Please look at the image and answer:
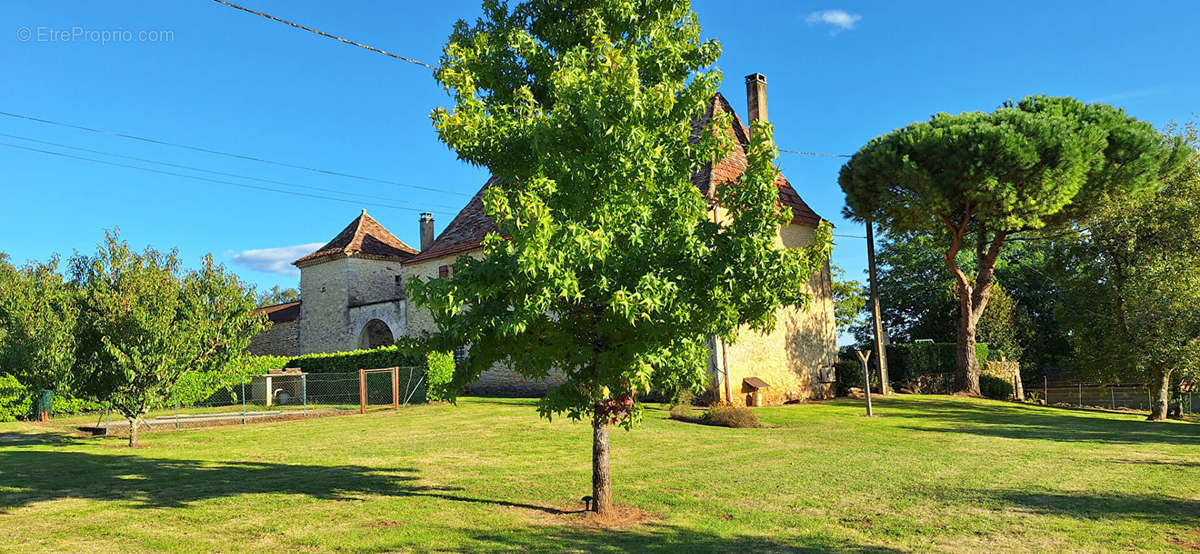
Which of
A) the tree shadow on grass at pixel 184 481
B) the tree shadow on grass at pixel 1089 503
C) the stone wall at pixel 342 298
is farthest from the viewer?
the stone wall at pixel 342 298

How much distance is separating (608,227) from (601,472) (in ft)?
9.86

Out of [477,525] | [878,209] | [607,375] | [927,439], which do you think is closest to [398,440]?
[477,525]

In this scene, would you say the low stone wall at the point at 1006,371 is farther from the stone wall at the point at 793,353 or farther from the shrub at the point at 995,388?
the stone wall at the point at 793,353

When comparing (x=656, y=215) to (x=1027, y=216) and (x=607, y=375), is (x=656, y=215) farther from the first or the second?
(x=1027, y=216)

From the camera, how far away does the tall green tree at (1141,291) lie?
21.3 metres

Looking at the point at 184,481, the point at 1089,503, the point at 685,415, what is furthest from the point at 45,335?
the point at 1089,503

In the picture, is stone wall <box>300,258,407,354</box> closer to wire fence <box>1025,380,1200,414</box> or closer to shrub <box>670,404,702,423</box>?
shrub <box>670,404,702,423</box>

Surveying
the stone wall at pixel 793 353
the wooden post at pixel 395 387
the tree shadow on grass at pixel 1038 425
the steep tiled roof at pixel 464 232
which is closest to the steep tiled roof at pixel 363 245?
the steep tiled roof at pixel 464 232

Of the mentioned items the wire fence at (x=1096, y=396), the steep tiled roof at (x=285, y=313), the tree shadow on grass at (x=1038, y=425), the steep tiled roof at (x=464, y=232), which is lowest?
the wire fence at (x=1096, y=396)

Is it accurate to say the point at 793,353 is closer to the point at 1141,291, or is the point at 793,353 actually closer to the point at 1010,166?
the point at 1010,166

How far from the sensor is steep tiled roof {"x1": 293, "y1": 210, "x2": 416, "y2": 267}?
37781 millimetres

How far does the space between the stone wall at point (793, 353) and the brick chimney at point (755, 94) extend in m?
4.56

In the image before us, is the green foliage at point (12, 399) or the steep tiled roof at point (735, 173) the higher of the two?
the steep tiled roof at point (735, 173)

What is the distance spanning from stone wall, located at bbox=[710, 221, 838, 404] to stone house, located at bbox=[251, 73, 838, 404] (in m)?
0.04
